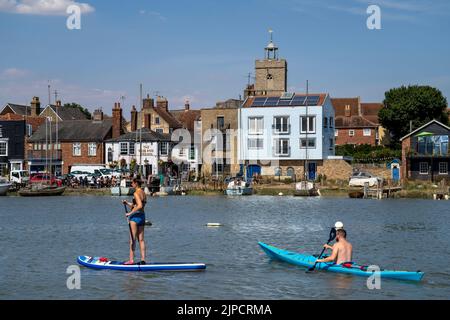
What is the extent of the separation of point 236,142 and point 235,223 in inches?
1842

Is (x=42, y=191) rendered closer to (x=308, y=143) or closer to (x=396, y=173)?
(x=308, y=143)

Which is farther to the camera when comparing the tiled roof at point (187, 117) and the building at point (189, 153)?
the tiled roof at point (187, 117)

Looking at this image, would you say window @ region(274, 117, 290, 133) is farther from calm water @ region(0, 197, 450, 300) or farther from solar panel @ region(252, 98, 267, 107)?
calm water @ region(0, 197, 450, 300)

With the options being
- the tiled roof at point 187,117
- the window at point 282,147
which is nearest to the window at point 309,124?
the window at point 282,147

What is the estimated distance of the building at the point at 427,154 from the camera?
275 feet

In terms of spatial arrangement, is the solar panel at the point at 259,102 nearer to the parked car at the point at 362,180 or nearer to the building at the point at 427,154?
the parked car at the point at 362,180

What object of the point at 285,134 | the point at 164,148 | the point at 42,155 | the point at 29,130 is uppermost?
the point at 29,130

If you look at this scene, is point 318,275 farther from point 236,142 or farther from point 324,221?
point 236,142

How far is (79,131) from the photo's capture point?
10081 centimetres

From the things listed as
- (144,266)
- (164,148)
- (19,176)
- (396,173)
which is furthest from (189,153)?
(144,266)

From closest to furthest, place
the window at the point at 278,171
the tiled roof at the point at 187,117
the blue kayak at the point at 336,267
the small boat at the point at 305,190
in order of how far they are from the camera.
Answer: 1. the blue kayak at the point at 336,267
2. the small boat at the point at 305,190
3. the window at the point at 278,171
4. the tiled roof at the point at 187,117

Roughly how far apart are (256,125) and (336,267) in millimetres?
67040

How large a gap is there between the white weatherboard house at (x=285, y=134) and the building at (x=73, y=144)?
64.7 ft

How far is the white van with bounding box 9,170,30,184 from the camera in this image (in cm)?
8981
